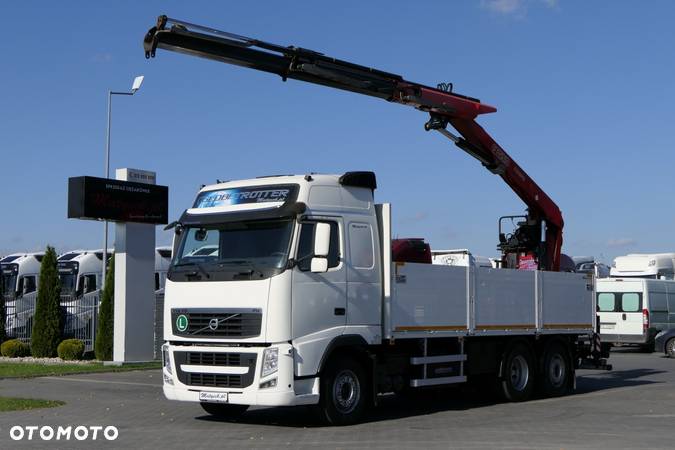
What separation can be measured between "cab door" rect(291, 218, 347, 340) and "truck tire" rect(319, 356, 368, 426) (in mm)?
510

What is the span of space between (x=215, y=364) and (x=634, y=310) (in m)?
21.4

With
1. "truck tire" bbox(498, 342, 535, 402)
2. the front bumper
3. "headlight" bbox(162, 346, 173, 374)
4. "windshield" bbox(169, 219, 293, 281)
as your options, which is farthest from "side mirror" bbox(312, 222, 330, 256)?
"truck tire" bbox(498, 342, 535, 402)

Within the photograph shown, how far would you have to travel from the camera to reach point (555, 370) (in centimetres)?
1789

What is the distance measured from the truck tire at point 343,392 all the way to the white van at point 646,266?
24.3 meters

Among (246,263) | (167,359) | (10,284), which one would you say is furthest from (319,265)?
(10,284)

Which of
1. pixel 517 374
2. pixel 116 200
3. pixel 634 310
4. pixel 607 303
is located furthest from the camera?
pixel 607 303

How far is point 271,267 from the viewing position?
12695mm

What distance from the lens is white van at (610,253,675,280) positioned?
116 ft

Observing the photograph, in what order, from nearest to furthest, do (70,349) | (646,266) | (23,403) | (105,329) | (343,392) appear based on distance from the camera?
(343,392) → (23,403) → (105,329) → (70,349) → (646,266)

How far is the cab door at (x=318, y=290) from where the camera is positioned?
12.7 metres

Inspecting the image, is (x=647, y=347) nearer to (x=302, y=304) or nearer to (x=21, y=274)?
(x=302, y=304)

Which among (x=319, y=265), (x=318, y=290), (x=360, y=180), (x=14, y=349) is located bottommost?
(x=14, y=349)

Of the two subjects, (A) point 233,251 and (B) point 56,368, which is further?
(B) point 56,368

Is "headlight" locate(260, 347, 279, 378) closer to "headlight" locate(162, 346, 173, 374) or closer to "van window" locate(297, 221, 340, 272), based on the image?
"van window" locate(297, 221, 340, 272)
